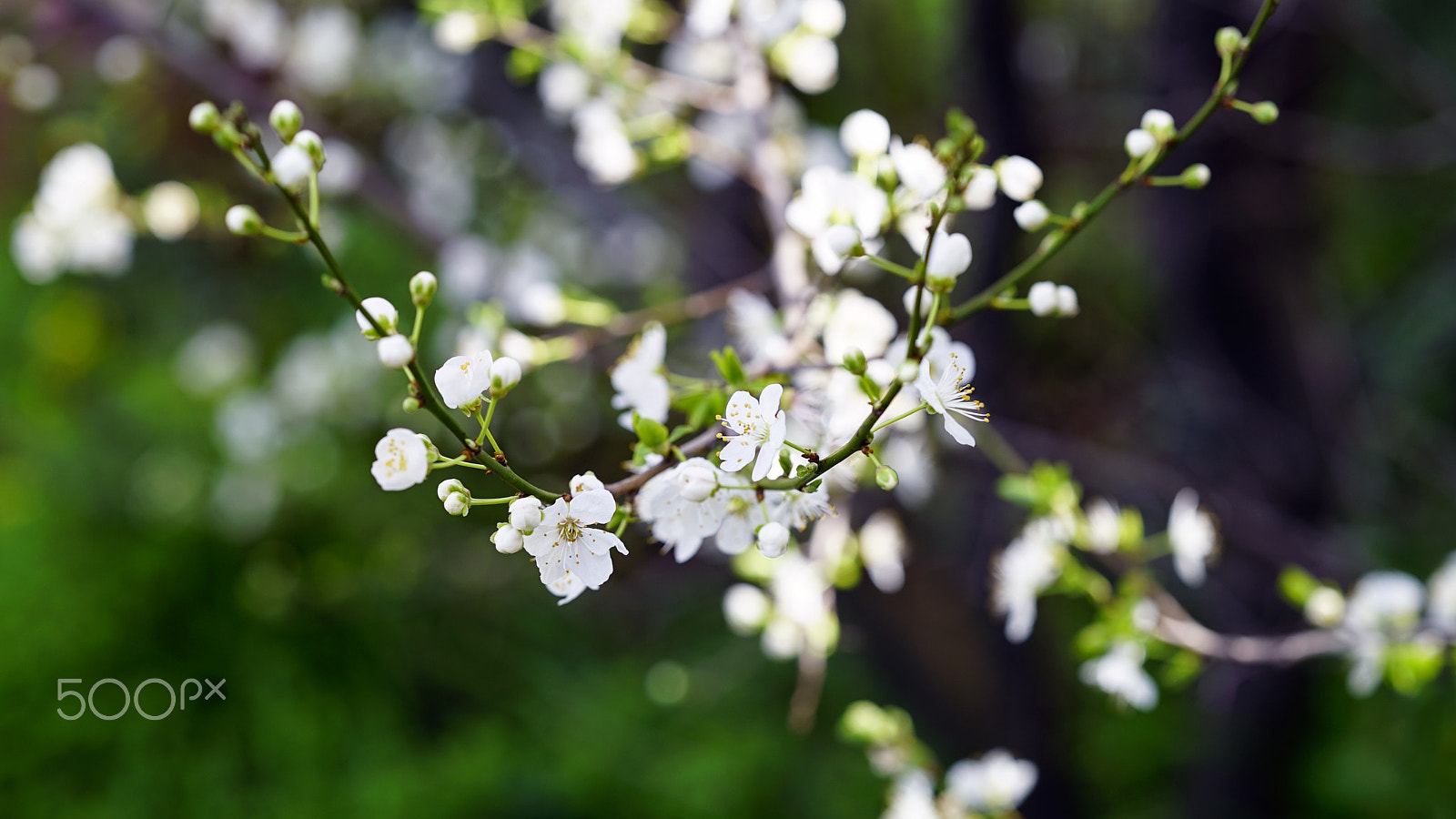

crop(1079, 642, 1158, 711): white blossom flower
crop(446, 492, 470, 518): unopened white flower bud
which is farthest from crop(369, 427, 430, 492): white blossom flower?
crop(1079, 642, 1158, 711): white blossom flower

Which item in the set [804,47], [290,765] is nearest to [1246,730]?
[804,47]

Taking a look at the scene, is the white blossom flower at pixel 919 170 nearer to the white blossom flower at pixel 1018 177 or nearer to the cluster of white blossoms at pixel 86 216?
the white blossom flower at pixel 1018 177

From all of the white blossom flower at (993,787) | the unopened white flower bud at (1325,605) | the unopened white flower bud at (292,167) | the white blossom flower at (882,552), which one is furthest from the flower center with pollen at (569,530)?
the unopened white flower bud at (1325,605)

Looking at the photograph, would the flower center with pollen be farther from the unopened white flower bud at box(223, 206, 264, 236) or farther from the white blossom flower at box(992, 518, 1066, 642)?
the white blossom flower at box(992, 518, 1066, 642)

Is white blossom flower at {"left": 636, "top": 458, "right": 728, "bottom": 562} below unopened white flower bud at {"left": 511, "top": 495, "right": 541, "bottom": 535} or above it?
below

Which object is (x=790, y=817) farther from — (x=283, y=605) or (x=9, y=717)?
(x=9, y=717)

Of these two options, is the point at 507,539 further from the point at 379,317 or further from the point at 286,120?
the point at 286,120
